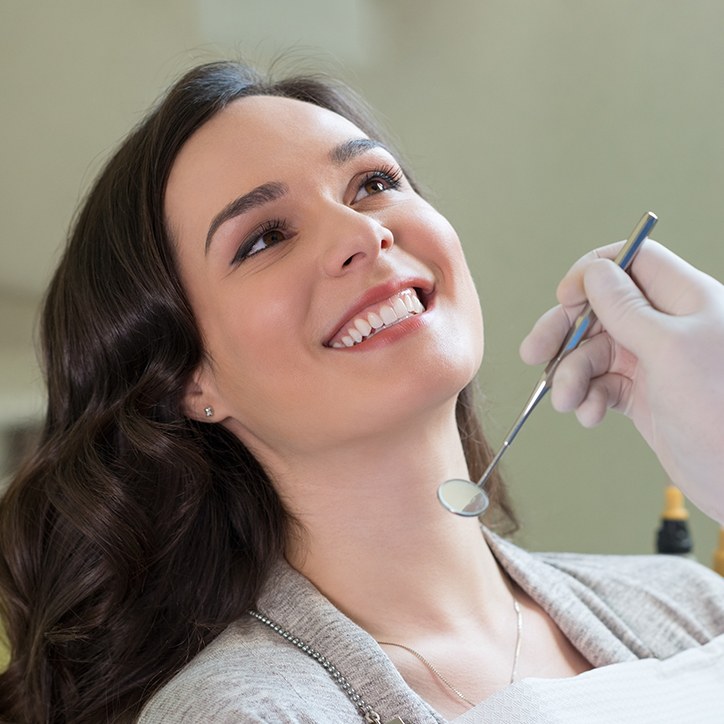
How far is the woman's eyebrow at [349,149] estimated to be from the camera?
4.20 ft

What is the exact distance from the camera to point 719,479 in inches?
40.6

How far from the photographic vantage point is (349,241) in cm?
117

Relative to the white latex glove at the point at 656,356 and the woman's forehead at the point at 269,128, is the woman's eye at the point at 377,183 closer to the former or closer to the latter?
the woman's forehead at the point at 269,128

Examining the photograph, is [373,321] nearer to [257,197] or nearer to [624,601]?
[257,197]

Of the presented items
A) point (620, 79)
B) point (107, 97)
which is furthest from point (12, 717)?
point (620, 79)

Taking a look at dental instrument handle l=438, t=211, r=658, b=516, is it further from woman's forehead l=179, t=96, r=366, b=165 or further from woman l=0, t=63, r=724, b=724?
woman's forehead l=179, t=96, r=366, b=165

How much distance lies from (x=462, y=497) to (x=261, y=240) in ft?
1.27

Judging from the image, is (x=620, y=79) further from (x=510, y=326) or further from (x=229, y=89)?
(x=229, y=89)

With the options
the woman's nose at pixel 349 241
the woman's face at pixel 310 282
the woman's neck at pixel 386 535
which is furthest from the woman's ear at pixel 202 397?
the woman's nose at pixel 349 241

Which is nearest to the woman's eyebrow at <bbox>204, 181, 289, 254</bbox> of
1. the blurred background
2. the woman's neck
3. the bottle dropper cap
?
the woman's neck

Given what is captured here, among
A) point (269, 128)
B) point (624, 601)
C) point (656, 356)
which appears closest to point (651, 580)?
point (624, 601)

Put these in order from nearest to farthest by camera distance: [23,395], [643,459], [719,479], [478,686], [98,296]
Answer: [719,479] → [478,686] → [98,296] → [23,395] → [643,459]

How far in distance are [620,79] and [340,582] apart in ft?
4.85

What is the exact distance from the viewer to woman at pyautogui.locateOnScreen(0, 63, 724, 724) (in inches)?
46.1
